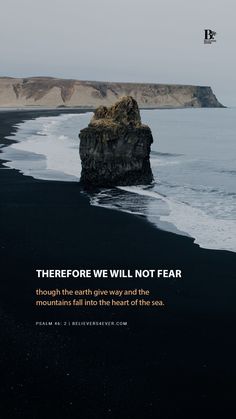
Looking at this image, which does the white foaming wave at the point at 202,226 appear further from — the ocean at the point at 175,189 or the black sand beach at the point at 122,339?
the black sand beach at the point at 122,339

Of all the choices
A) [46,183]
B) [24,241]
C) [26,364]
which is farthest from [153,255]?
[46,183]

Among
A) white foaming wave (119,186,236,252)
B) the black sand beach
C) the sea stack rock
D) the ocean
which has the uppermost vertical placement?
the sea stack rock

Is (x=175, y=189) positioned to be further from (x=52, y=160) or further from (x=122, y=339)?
(x=122, y=339)

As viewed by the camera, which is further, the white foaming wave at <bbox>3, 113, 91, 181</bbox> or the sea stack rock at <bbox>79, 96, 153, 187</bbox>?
the white foaming wave at <bbox>3, 113, 91, 181</bbox>

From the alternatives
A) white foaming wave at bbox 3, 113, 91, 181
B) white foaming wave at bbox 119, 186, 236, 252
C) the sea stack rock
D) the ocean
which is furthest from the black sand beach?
white foaming wave at bbox 3, 113, 91, 181

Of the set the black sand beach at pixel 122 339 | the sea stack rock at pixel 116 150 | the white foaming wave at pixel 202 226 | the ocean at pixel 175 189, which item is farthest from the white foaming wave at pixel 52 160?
the black sand beach at pixel 122 339

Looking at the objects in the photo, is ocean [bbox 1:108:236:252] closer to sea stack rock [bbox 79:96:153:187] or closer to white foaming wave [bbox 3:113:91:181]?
white foaming wave [bbox 3:113:91:181]
